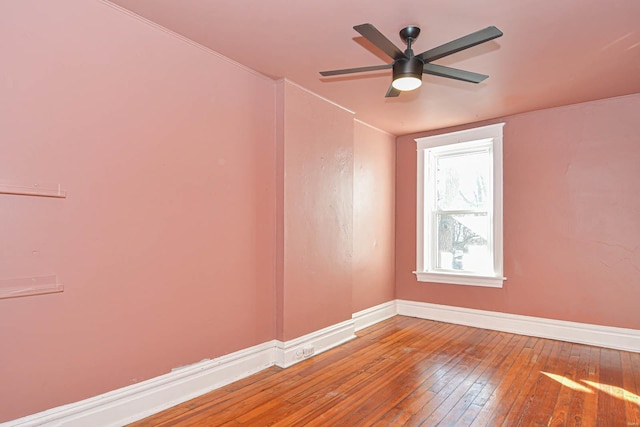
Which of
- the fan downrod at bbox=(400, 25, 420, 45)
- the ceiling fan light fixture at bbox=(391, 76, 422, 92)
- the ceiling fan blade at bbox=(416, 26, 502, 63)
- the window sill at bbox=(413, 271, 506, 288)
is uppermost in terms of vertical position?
the fan downrod at bbox=(400, 25, 420, 45)

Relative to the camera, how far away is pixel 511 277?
14.9ft

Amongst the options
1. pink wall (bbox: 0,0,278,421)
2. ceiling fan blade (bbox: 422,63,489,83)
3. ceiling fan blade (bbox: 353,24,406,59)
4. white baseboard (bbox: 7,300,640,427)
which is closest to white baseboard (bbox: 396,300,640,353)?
white baseboard (bbox: 7,300,640,427)

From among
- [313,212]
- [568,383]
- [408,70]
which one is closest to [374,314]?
[313,212]

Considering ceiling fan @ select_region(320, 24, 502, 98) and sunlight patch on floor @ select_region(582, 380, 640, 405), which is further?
sunlight patch on floor @ select_region(582, 380, 640, 405)

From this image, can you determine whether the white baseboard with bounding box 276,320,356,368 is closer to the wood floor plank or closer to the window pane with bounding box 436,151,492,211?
the window pane with bounding box 436,151,492,211

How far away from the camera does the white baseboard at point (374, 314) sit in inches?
183

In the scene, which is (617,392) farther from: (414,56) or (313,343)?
(414,56)

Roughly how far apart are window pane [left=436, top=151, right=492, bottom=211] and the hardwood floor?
182cm

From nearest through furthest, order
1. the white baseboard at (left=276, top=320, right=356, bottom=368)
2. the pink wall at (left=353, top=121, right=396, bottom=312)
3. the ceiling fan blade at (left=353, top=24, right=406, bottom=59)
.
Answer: the ceiling fan blade at (left=353, top=24, right=406, bottom=59) < the white baseboard at (left=276, top=320, right=356, bottom=368) < the pink wall at (left=353, top=121, right=396, bottom=312)

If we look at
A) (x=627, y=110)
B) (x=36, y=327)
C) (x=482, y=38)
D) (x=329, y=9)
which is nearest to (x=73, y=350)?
(x=36, y=327)

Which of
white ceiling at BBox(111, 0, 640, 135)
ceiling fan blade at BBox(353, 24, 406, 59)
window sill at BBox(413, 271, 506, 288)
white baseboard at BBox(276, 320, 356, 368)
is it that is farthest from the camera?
window sill at BBox(413, 271, 506, 288)

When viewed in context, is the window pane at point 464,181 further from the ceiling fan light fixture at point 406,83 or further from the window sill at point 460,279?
the ceiling fan light fixture at point 406,83

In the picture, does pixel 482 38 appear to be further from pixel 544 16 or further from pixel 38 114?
pixel 38 114

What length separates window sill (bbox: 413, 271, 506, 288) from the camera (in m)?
4.62
